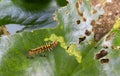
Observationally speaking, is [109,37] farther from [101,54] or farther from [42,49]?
[42,49]

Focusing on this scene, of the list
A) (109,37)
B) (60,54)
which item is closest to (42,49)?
(60,54)

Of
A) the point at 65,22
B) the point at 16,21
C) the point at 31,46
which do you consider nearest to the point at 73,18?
the point at 65,22

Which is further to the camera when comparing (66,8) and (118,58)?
(66,8)

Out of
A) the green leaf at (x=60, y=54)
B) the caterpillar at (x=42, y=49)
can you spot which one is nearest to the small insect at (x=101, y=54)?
the green leaf at (x=60, y=54)

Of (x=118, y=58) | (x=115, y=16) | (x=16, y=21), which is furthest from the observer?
(x=16, y=21)

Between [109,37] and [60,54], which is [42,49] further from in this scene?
[109,37]

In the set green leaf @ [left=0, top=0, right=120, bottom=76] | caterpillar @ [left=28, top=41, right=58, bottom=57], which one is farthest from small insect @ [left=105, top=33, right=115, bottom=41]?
caterpillar @ [left=28, top=41, right=58, bottom=57]

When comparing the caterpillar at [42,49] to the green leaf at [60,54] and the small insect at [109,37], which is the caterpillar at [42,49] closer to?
the green leaf at [60,54]

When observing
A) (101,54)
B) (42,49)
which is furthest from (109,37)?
(42,49)

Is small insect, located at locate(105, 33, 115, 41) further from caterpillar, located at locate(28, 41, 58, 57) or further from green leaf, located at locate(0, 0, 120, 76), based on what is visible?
caterpillar, located at locate(28, 41, 58, 57)

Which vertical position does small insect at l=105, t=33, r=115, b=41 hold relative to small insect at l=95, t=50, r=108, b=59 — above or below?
above

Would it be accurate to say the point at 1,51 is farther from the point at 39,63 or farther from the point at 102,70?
the point at 102,70
